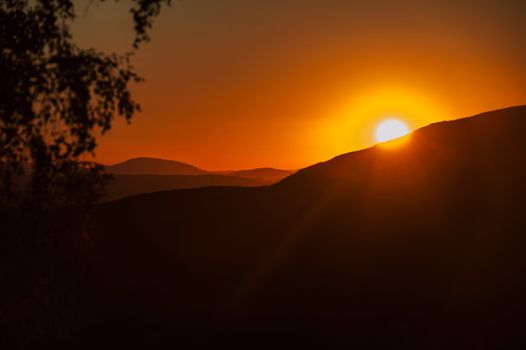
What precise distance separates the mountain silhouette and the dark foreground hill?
3.1 inches

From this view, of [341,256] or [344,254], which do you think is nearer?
[341,256]

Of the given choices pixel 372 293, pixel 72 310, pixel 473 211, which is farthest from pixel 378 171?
pixel 72 310

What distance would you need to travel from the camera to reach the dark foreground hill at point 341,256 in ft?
70.5

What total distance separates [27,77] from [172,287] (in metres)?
18.3

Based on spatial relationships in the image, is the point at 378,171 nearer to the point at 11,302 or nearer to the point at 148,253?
the point at 148,253

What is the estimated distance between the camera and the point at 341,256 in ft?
89.4

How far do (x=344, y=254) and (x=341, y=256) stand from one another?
221mm

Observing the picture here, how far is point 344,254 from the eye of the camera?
27.4m

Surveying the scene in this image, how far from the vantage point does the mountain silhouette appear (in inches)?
846

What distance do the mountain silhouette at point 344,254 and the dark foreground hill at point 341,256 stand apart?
8 cm

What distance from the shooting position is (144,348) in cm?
2188

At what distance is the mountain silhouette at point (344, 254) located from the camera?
21.5 metres

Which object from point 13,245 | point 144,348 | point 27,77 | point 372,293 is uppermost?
point 27,77

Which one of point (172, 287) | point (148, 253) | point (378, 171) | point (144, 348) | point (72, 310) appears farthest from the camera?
point (378, 171)
